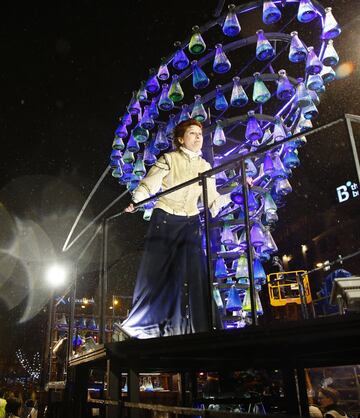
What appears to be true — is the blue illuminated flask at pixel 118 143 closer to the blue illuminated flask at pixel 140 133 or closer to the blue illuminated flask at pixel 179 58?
the blue illuminated flask at pixel 140 133

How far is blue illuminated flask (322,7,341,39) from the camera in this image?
218 inches

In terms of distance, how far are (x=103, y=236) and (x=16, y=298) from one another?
2891cm

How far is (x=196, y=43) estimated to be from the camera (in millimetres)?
6137

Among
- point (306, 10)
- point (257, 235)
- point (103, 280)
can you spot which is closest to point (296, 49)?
point (306, 10)

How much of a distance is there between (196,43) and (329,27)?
6.07 feet

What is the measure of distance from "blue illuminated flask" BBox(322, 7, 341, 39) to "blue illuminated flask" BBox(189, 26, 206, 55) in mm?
1690

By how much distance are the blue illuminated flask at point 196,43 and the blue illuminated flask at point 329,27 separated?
1.69m

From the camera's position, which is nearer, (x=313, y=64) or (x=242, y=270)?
(x=242, y=270)

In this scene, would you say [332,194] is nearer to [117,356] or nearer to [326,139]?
[326,139]

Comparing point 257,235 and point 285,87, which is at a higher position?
point 285,87

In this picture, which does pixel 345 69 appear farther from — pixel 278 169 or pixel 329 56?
pixel 278 169

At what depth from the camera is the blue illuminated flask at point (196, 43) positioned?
20.1 ft

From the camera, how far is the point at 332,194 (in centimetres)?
3462

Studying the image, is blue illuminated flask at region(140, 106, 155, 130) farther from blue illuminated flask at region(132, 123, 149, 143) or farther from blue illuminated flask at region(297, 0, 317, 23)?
blue illuminated flask at region(297, 0, 317, 23)
